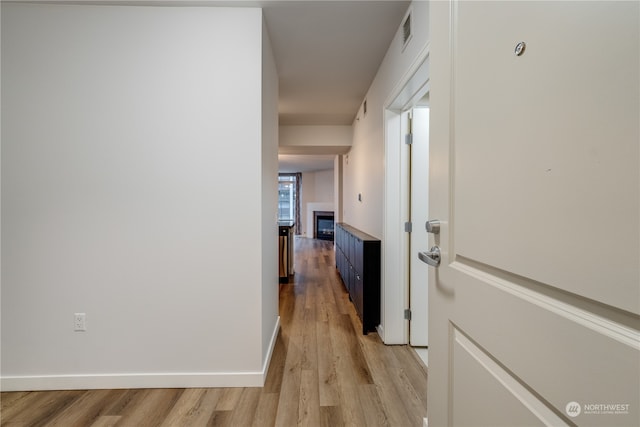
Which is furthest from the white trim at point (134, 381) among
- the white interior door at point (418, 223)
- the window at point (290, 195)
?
the window at point (290, 195)

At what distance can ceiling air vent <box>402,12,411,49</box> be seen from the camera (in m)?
1.80

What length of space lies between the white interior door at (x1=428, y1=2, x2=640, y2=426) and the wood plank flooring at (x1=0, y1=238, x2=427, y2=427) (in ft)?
3.10

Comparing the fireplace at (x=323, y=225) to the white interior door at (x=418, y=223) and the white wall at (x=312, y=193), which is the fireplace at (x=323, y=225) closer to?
the white wall at (x=312, y=193)

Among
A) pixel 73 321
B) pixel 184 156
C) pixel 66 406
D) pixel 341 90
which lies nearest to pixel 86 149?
pixel 184 156

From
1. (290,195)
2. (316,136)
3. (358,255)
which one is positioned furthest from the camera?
(290,195)

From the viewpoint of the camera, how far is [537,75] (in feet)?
1.74

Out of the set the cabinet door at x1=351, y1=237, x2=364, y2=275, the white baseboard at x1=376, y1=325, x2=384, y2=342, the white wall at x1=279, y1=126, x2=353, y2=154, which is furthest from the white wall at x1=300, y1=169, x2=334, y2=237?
the white baseboard at x1=376, y1=325, x2=384, y2=342

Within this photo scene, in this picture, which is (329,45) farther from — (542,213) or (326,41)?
(542,213)

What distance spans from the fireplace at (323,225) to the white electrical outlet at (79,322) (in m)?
→ 7.90

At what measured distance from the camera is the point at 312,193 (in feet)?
33.0

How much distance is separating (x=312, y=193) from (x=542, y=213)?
958cm

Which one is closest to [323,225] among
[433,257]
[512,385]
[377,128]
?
[377,128]

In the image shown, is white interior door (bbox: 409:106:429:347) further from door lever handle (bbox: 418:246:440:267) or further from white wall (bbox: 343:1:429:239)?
door lever handle (bbox: 418:246:440:267)

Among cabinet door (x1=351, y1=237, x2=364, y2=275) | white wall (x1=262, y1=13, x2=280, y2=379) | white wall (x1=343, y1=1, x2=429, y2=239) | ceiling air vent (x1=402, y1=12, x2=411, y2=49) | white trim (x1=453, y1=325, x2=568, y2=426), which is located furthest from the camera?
cabinet door (x1=351, y1=237, x2=364, y2=275)
